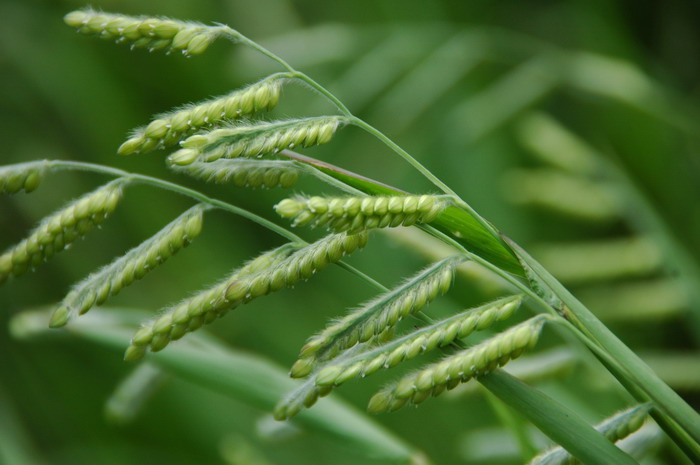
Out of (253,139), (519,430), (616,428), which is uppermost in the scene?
(253,139)

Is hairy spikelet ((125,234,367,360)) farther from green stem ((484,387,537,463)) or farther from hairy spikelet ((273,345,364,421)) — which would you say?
green stem ((484,387,537,463))

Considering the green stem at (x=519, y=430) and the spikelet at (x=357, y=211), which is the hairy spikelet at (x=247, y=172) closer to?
the spikelet at (x=357, y=211)

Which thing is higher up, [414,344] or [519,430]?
[414,344]

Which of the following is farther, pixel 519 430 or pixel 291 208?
pixel 519 430

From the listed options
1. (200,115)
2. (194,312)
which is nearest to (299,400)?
(194,312)

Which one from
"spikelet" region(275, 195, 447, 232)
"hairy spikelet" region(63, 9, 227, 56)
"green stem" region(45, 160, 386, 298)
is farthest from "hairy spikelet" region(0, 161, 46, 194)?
"spikelet" region(275, 195, 447, 232)

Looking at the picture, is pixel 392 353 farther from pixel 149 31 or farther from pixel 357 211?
pixel 149 31

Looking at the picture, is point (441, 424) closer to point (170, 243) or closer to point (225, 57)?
point (225, 57)
